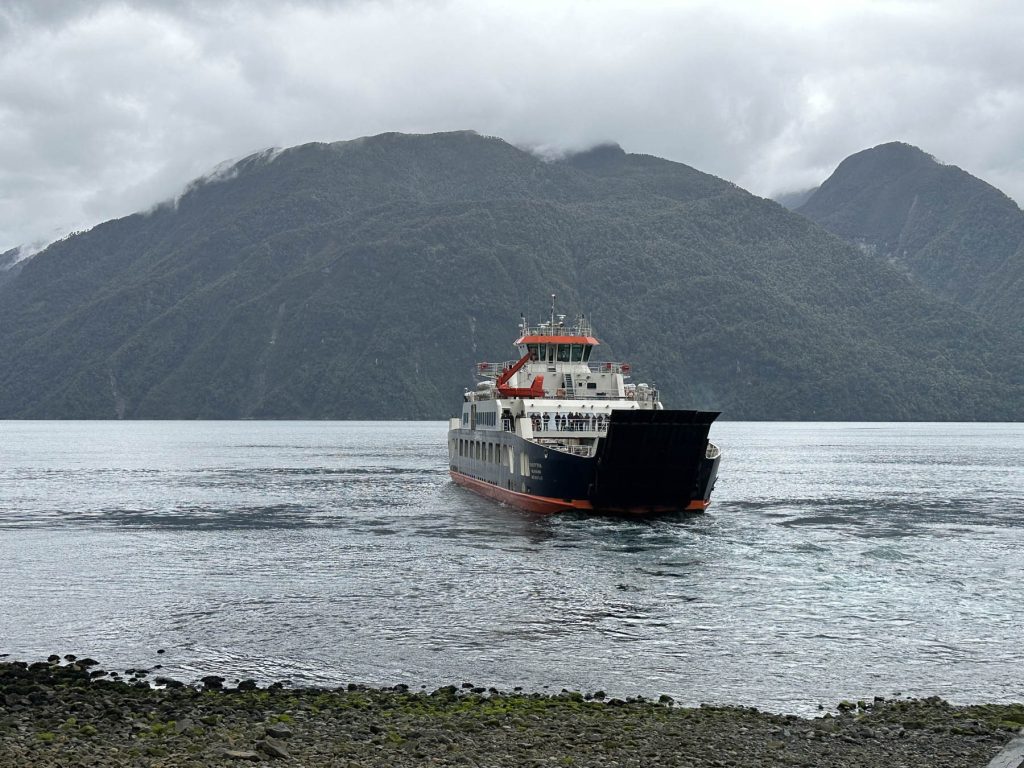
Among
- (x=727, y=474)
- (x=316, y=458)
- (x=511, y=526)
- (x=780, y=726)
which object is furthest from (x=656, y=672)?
(x=316, y=458)

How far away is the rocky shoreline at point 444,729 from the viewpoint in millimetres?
17172

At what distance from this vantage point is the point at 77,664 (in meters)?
24.8

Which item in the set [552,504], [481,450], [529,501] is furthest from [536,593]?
[481,450]

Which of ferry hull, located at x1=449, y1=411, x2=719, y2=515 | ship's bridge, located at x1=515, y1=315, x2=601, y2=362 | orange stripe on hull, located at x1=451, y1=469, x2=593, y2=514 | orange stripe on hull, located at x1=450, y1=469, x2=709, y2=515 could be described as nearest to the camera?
ferry hull, located at x1=449, y1=411, x2=719, y2=515

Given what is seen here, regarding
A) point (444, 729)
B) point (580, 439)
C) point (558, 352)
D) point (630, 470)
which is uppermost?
point (558, 352)

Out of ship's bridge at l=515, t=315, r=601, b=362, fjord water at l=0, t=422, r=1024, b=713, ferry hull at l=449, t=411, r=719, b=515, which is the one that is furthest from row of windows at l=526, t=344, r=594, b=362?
fjord water at l=0, t=422, r=1024, b=713

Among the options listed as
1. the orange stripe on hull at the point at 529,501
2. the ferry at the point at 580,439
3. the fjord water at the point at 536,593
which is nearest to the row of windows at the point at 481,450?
the ferry at the point at 580,439

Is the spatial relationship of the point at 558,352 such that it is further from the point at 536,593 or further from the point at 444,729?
the point at 444,729

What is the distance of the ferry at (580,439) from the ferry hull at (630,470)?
0.16ft

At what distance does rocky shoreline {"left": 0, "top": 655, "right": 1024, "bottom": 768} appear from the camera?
17172 mm

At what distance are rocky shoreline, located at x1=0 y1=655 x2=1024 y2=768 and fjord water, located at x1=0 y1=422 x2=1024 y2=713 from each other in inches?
71.3

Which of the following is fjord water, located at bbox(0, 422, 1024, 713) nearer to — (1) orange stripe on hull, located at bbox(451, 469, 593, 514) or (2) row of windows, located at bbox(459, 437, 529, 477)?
(1) orange stripe on hull, located at bbox(451, 469, 593, 514)

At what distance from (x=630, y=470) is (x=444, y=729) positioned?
32.0 meters

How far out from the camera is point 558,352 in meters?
64.1
